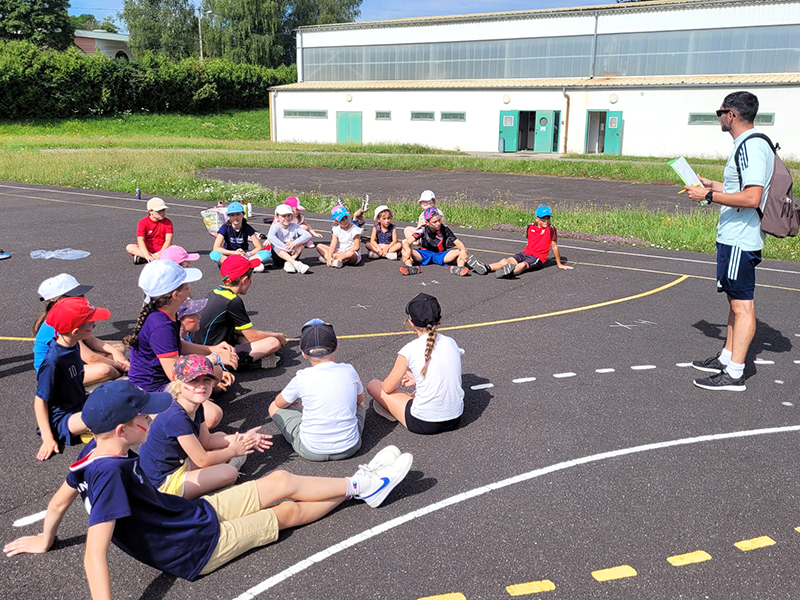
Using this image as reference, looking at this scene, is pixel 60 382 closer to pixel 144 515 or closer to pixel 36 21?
pixel 144 515

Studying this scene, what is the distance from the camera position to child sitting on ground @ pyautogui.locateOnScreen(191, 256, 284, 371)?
6.54 m

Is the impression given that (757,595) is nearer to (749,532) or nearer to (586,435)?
(749,532)

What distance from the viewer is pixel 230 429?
569cm

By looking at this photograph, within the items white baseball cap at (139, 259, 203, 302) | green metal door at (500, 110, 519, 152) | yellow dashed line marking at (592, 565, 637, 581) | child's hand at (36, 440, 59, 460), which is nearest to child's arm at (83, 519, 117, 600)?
child's hand at (36, 440, 59, 460)

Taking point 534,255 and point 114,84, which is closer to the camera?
point 534,255

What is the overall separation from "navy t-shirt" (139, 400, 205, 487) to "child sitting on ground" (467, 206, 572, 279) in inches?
299

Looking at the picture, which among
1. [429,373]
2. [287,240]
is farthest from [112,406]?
[287,240]

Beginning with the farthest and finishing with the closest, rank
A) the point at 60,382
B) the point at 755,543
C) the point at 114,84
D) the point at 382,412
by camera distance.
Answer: the point at 114,84 < the point at 382,412 < the point at 60,382 < the point at 755,543

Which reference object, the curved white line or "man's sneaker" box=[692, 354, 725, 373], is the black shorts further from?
"man's sneaker" box=[692, 354, 725, 373]

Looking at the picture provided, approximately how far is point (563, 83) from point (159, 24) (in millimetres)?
48226

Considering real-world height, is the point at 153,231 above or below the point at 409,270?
above

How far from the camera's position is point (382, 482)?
4.48 meters

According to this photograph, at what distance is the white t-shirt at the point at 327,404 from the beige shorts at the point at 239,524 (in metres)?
0.92

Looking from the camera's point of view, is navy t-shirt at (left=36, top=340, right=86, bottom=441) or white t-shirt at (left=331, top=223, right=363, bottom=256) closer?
navy t-shirt at (left=36, top=340, right=86, bottom=441)
